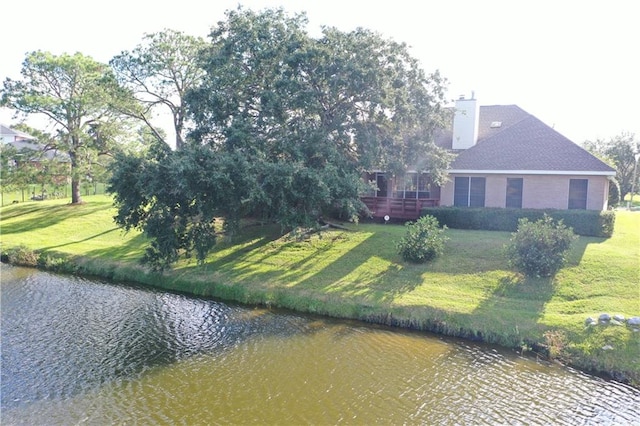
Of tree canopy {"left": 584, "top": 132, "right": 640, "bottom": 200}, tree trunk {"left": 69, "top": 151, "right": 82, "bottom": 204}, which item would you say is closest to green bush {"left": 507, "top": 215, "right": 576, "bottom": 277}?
tree trunk {"left": 69, "top": 151, "right": 82, "bottom": 204}

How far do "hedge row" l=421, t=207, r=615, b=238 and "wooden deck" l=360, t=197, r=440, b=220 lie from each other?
73cm

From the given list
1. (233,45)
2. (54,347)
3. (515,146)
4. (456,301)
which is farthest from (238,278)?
(515,146)

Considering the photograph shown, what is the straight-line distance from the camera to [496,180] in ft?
75.2

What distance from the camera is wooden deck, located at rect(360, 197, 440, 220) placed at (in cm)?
2386

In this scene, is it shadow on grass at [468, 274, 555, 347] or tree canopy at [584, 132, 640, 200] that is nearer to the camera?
shadow on grass at [468, 274, 555, 347]

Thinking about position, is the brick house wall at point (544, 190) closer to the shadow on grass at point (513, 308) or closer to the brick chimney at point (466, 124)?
the brick chimney at point (466, 124)

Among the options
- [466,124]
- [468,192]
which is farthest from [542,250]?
[466,124]

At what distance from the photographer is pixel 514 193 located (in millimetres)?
22656

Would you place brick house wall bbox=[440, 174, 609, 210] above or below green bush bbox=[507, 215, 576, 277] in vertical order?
above

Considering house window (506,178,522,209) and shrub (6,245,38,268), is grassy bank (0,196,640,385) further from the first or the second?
house window (506,178,522,209)

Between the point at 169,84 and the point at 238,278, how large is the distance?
1592 cm

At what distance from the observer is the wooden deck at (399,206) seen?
78.3ft

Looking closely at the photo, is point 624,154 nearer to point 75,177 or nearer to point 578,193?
point 578,193

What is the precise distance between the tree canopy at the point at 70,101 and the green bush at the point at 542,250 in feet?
84.2
